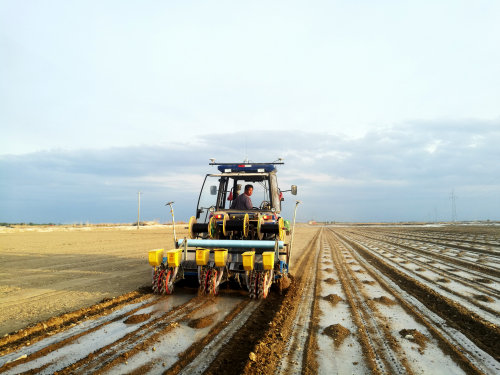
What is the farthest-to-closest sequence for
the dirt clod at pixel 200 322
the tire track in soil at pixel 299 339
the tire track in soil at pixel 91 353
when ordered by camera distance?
the dirt clod at pixel 200 322, the tire track in soil at pixel 299 339, the tire track in soil at pixel 91 353

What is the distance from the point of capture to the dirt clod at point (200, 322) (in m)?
4.54

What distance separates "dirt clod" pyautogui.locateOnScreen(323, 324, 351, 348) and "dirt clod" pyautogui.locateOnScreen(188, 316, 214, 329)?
5.84 feet

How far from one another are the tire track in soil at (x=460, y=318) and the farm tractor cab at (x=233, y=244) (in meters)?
2.95

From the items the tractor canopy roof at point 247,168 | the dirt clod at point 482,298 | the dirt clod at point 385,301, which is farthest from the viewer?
the tractor canopy roof at point 247,168

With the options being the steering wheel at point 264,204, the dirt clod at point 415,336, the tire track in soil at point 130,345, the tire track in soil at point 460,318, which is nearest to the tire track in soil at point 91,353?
the tire track in soil at point 130,345

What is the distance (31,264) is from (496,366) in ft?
41.8

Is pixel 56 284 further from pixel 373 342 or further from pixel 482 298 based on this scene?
pixel 482 298

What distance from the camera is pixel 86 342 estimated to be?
12.8 feet

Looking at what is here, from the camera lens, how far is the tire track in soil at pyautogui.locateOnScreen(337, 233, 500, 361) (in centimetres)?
406

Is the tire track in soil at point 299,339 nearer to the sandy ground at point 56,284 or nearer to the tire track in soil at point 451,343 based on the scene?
the tire track in soil at point 451,343

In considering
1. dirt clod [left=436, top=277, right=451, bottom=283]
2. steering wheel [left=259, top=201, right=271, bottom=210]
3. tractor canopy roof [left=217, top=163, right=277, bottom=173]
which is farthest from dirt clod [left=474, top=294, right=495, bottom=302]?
tractor canopy roof [left=217, top=163, right=277, bottom=173]

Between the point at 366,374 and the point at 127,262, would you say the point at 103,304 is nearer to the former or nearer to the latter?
the point at 366,374

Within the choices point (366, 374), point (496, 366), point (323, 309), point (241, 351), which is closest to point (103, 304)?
point (241, 351)

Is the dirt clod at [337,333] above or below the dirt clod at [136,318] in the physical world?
below
